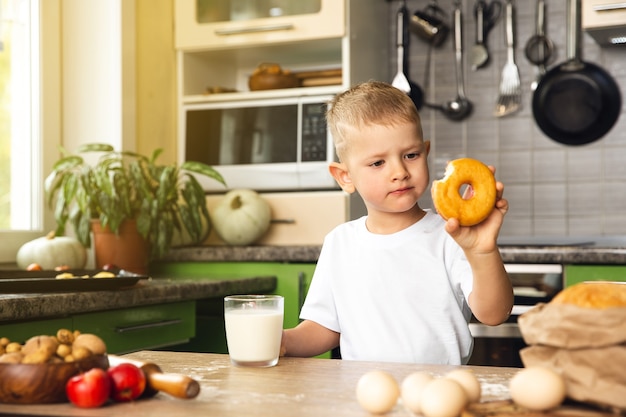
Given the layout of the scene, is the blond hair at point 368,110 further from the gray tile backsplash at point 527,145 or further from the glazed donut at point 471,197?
the gray tile backsplash at point 527,145

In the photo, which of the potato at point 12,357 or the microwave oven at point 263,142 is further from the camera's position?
the microwave oven at point 263,142

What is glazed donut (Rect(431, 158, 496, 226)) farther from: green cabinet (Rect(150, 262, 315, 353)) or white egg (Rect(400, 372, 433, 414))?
green cabinet (Rect(150, 262, 315, 353))

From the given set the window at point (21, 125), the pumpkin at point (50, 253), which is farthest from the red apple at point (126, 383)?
the window at point (21, 125)

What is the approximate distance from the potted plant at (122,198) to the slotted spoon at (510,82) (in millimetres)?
1142

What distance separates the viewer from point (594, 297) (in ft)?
2.66

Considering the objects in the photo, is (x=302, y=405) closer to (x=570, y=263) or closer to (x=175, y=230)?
(x=570, y=263)

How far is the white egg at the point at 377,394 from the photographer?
2.68 ft

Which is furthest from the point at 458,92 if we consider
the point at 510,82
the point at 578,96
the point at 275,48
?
the point at 275,48

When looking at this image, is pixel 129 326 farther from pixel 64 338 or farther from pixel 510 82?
pixel 510 82

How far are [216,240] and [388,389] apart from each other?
7.60 feet

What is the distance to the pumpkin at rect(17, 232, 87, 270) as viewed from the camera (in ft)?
8.07

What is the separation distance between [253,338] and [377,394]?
34 cm

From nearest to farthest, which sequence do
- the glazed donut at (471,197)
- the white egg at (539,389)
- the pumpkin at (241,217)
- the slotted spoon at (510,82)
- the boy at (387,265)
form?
the white egg at (539,389)
the glazed donut at (471,197)
the boy at (387,265)
the pumpkin at (241,217)
the slotted spoon at (510,82)

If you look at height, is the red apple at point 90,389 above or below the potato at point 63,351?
below
